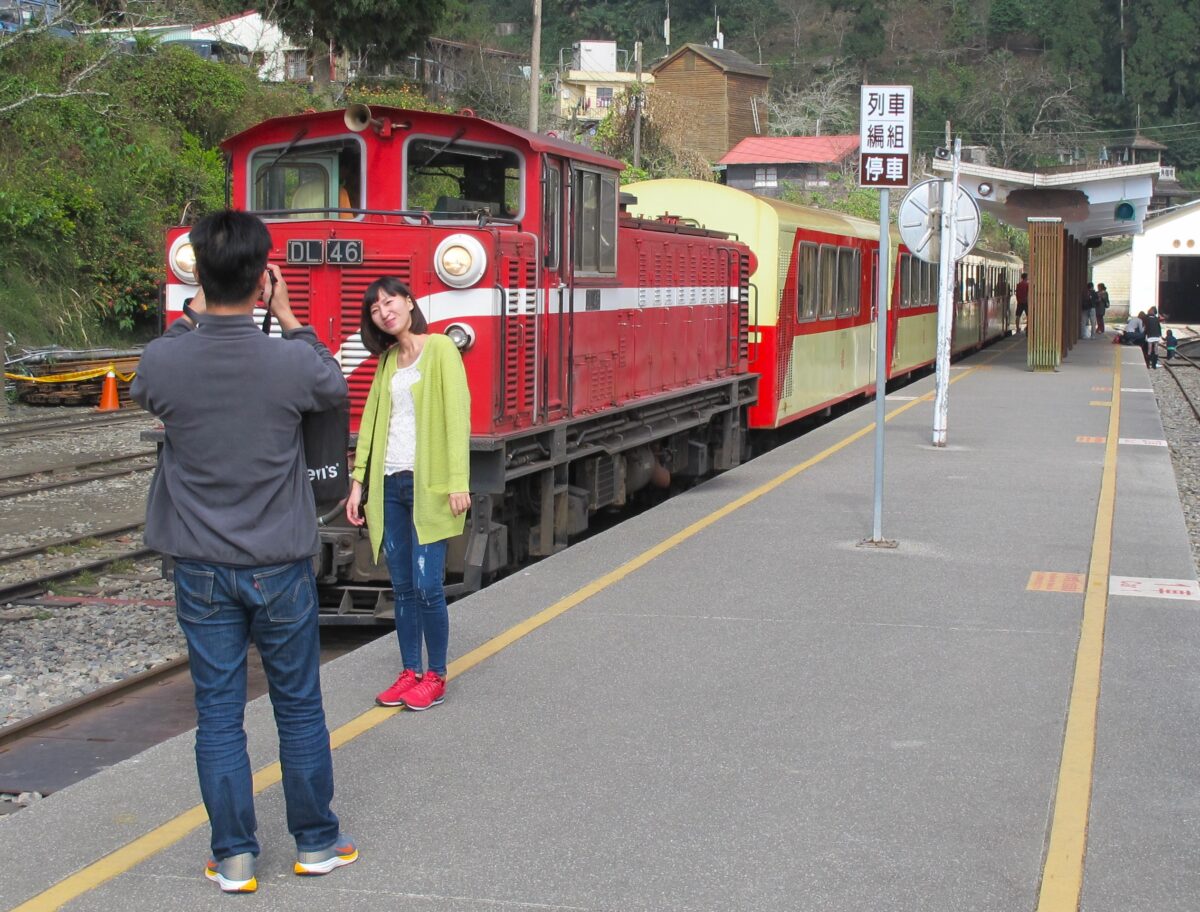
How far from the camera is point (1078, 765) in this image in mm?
5566

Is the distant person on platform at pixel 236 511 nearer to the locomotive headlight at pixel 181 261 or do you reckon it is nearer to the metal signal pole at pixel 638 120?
the locomotive headlight at pixel 181 261

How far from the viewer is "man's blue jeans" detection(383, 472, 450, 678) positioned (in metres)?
6.20

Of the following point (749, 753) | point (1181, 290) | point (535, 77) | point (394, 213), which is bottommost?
point (749, 753)

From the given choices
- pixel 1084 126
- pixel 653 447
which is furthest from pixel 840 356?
pixel 1084 126

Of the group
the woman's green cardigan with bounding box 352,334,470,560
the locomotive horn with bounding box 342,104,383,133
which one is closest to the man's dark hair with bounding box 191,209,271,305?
the woman's green cardigan with bounding box 352,334,470,560

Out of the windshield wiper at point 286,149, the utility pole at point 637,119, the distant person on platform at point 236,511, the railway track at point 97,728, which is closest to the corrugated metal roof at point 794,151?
the utility pole at point 637,119

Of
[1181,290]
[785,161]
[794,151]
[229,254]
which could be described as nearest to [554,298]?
[229,254]

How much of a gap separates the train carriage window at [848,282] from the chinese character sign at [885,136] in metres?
9.44

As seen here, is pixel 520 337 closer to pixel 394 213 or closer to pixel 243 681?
pixel 394 213

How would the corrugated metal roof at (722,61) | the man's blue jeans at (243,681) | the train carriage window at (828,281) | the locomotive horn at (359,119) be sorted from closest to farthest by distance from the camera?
the man's blue jeans at (243,681)
the locomotive horn at (359,119)
the train carriage window at (828,281)
the corrugated metal roof at (722,61)

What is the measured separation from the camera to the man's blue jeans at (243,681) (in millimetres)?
4293

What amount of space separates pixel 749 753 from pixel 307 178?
5328mm

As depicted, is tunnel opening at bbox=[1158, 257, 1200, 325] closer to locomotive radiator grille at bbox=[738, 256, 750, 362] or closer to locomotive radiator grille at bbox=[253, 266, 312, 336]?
locomotive radiator grille at bbox=[738, 256, 750, 362]

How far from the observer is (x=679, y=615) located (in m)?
8.04
